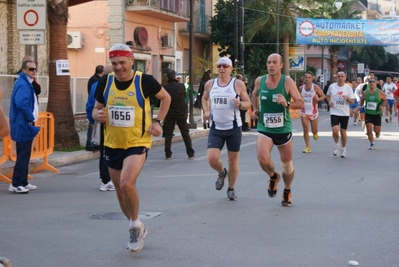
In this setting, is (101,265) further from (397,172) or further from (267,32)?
(267,32)

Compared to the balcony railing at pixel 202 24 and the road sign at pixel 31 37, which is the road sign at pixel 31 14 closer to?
the road sign at pixel 31 37

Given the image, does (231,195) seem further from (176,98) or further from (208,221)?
(176,98)

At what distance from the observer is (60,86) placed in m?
17.4

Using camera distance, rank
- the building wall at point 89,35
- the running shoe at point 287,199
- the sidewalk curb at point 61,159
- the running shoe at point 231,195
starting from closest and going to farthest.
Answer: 1. the running shoe at point 287,199
2. the running shoe at point 231,195
3. the sidewalk curb at point 61,159
4. the building wall at point 89,35

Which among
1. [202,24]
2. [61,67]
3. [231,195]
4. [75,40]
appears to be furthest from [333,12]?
[231,195]

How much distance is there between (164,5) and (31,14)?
761 inches

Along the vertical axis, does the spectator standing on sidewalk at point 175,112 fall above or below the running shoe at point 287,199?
above

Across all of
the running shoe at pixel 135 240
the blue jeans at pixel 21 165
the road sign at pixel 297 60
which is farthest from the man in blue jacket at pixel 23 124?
the road sign at pixel 297 60

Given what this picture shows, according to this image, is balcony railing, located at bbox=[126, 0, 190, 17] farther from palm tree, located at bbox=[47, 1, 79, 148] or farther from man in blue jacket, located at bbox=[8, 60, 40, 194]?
man in blue jacket, located at bbox=[8, 60, 40, 194]

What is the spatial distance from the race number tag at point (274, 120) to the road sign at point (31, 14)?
646 cm

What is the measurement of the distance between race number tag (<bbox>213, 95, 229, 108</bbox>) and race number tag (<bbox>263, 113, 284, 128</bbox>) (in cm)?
71

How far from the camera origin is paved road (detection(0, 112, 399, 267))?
701 cm

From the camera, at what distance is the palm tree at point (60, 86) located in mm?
17219

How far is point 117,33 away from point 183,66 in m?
11.2
